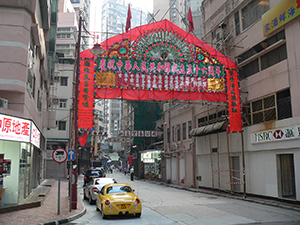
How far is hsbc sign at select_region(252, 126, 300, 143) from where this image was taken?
1566 centimetres

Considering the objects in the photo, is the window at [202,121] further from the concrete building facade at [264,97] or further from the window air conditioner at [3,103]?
the window air conditioner at [3,103]

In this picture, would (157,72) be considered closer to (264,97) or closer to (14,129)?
(264,97)

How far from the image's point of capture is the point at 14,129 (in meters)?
13.8

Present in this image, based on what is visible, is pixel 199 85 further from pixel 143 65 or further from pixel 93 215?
pixel 93 215

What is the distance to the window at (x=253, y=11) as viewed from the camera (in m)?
→ 19.6

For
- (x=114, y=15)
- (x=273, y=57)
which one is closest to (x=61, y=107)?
(x=273, y=57)

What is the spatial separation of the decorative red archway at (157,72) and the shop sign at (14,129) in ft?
10.6

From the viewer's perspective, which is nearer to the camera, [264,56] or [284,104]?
[284,104]

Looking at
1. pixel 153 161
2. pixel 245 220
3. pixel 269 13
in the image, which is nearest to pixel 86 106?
pixel 245 220

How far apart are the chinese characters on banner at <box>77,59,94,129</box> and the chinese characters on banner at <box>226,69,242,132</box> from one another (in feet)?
29.3

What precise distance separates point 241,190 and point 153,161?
2263 centimetres

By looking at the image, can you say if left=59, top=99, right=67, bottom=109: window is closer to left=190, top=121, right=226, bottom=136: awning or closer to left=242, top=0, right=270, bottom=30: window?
left=190, top=121, right=226, bottom=136: awning

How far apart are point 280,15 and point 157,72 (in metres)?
7.78

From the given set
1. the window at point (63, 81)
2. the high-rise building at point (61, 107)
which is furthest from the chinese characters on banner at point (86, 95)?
the window at point (63, 81)
